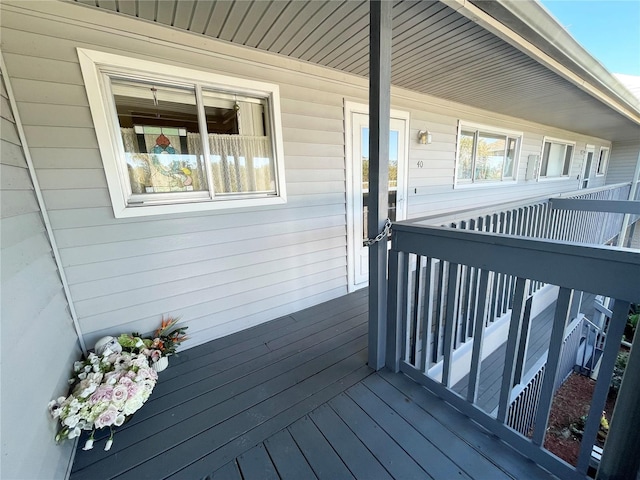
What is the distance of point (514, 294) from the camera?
3.79 feet

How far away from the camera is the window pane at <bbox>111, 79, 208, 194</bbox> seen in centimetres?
183

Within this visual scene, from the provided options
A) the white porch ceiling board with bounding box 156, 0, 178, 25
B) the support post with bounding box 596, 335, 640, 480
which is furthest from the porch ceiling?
the support post with bounding box 596, 335, 640, 480

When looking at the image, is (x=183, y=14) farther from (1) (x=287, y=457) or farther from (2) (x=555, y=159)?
(2) (x=555, y=159)

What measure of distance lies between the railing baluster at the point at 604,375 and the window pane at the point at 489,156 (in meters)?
4.47

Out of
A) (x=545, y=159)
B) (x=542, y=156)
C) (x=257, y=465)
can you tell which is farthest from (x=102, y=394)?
(x=545, y=159)

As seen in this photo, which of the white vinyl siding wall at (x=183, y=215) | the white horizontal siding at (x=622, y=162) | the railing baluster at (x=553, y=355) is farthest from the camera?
the white horizontal siding at (x=622, y=162)

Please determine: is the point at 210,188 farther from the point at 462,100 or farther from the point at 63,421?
the point at 462,100

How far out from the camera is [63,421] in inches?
48.4

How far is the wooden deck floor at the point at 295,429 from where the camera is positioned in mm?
1250

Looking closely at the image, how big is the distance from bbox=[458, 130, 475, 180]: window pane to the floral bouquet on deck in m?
4.97

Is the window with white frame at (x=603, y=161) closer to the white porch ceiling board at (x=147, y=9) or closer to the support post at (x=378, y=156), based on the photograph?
the support post at (x=378, y=156)

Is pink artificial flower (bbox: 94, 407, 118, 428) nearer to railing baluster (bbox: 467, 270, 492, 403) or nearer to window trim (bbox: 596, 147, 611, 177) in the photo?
railing baluster (bbox: 467, 270, 492, 403)

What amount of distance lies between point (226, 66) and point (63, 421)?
8.20 feet

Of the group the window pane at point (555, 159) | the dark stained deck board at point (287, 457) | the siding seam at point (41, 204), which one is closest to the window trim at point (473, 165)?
the window pane at point (555, 159)
